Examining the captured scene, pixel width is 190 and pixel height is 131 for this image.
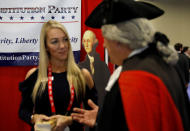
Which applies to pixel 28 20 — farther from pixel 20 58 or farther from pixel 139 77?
pixel 139 77

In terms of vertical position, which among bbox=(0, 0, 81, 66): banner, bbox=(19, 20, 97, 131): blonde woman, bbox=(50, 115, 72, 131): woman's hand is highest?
A: bbox=(0, 0, 81, 66): banner

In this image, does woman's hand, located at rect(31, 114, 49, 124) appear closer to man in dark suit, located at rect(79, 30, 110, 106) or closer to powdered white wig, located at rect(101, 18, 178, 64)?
powdered white wig, located at rect(101, 18, 178, 64)

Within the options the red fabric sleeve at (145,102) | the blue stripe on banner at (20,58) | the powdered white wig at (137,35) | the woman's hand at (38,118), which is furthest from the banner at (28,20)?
the red fabric sleeve at (145,102)

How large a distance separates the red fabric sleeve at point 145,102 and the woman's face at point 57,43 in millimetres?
1136

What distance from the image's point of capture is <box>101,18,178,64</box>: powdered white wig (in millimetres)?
1034

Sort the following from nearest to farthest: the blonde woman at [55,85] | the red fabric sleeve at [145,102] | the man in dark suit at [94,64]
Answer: the red fabric sleeve at [145,102], the blonde woman at [55,85], the man in dark suit at [94,64]

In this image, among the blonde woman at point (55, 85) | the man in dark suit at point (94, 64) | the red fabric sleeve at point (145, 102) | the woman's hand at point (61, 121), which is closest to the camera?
the red fabric sleeve at point (145, 102)

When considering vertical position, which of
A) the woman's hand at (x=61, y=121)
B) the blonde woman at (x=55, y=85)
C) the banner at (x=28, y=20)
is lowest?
the woman's hand at (x=61, y=121)

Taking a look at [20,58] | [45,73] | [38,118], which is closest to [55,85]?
[45,73]

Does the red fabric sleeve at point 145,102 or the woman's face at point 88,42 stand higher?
the woman's face at point 88,42

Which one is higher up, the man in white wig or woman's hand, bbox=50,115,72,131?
the man in white wig

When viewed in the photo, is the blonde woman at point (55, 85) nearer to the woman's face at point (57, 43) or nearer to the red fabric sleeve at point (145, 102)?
the woman's face at point (57, 43)

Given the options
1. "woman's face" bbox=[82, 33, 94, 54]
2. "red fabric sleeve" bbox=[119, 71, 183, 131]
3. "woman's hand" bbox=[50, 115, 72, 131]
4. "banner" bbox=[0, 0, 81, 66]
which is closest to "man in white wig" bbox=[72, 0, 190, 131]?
"red fabric sleeve" bbox=[119, 71, 183, 131]

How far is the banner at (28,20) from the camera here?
3020 millimetres
